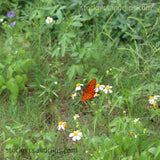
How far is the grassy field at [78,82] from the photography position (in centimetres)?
190

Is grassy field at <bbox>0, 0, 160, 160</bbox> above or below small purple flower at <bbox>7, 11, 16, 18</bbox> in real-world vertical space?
below

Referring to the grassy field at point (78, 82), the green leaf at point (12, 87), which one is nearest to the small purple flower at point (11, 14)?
the grassy field at point (78, 82)

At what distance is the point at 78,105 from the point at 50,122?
11.9 inches

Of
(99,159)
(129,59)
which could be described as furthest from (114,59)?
(99,159)

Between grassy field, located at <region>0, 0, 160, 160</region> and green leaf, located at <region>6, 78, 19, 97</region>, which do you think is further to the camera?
green leaf, located at <region>6, 78, 19, 97</region>

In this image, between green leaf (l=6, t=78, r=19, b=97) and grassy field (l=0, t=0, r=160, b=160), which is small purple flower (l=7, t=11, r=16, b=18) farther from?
green leaf (l=6, t=78, r=19, b=97)

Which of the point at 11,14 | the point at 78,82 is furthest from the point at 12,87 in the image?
the point at 11,14

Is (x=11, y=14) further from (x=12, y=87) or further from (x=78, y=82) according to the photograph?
(x=78, y=82)

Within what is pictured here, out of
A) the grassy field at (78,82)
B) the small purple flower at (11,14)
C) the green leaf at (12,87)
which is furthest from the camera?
the small purple flower at (11,14)

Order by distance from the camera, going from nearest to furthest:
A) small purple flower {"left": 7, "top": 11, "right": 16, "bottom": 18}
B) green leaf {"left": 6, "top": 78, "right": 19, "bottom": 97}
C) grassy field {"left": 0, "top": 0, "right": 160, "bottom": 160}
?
grassy field {"left": 0, "top": 0, "right": 160, "bottom": 160}, green leaf {"left": 6, "top": 78, "right": 19, "bottom": 97}, small purple flower {"left": 7, "top": 11, "right": 16, "bottom": 18}

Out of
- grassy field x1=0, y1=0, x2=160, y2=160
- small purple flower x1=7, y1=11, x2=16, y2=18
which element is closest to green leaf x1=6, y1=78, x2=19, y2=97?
grassy field x1=0, y1=0, x2=160, y2=160

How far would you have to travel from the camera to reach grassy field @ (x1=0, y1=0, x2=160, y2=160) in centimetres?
190

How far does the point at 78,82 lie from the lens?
2.51 m

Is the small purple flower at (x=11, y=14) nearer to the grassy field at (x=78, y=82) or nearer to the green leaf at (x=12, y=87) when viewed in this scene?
the grassy field at (x=78, y=82)
